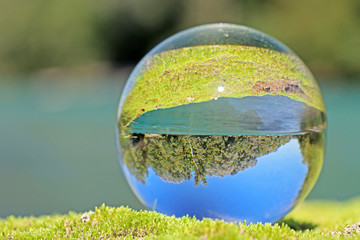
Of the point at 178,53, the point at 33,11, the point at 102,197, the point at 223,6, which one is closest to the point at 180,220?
the point at 178,53

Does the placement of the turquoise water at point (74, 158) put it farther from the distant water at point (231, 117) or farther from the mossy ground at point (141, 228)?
the distant water at point (231, 117)

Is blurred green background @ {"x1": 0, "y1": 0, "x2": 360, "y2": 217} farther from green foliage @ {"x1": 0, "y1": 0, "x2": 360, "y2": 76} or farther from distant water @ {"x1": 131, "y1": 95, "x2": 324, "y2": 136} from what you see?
distant water @ {"x1": 131, "y1": 95, "x2": 324, "y2": 136}

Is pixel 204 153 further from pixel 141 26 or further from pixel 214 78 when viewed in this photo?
pixel 141 26

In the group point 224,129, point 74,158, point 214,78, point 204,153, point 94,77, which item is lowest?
point 204,153

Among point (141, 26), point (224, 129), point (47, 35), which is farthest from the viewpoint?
point (47, 35)

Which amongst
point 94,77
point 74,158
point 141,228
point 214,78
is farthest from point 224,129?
point 94,77

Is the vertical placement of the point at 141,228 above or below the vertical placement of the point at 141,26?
below

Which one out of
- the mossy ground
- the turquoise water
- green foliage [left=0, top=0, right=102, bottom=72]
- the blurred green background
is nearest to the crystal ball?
the mossy ground
